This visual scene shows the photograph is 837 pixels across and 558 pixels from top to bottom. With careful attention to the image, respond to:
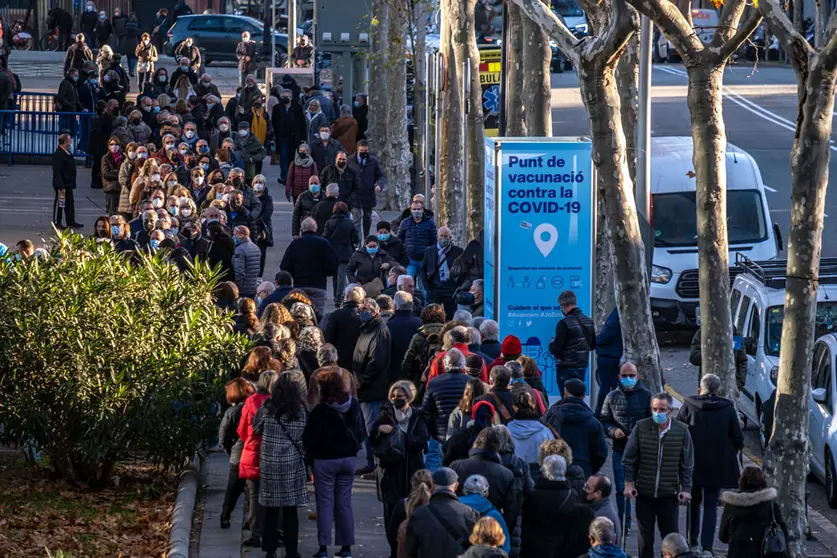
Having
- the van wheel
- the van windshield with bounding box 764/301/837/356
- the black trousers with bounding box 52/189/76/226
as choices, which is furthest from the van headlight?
the black trousers with bounding box 52/189/76/226

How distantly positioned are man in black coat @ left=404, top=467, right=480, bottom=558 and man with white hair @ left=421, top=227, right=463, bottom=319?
9.84 meters

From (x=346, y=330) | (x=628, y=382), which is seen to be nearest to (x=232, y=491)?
(x=346, y=330)

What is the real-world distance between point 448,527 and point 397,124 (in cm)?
2354

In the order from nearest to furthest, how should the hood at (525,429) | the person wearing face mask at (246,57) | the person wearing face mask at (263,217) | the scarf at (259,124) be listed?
the hood at (525,429) → the person wearing face mask at (263,217) → the scarf at (259,124) → the person wearing face mask at (246,57)

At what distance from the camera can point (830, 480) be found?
14109 millimetres

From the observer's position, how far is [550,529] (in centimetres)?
1012

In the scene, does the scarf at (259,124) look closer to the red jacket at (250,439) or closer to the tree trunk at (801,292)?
the red jacket at (250,439)

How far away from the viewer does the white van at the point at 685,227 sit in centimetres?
2158

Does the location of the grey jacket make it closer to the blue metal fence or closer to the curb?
the curb

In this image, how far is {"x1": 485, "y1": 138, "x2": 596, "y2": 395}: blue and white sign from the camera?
624 inches

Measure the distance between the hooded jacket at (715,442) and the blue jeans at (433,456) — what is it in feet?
6.65

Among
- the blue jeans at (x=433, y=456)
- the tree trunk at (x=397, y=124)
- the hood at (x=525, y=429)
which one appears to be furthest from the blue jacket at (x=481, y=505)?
the tree trunk at (x=397, y=124)

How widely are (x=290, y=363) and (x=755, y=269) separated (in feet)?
22.1

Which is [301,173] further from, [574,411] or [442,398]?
[574,411]
